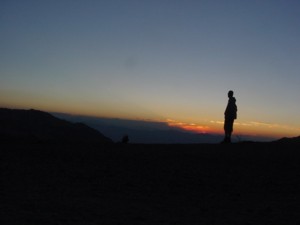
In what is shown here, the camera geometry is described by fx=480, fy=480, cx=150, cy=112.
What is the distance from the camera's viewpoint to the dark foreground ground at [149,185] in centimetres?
1099

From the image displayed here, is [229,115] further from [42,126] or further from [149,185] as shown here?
[42,126]

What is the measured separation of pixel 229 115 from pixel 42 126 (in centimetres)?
2347

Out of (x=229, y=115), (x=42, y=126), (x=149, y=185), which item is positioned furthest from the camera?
(x=42, y=126)

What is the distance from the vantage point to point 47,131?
4159cm

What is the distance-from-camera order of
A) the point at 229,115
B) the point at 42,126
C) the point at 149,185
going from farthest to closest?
the point at 42,126 → the point at 229,115 → the point at 149,185

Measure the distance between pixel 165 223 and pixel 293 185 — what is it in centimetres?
595

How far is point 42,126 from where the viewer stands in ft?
142

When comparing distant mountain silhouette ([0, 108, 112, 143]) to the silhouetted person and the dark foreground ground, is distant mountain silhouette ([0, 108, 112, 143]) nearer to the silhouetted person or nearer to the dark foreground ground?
the silhouetted person

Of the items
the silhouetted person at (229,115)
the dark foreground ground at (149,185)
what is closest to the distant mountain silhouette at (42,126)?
the silhouetted person at (229,115)

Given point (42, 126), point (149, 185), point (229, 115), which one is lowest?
point (149, 185)

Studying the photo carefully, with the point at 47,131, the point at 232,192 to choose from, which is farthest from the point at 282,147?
the point at 47,131

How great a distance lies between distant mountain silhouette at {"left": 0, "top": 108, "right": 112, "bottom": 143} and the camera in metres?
37.5

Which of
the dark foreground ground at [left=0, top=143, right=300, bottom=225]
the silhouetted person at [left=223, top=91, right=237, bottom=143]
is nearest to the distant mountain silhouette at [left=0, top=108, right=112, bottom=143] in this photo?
the silhouetted person at [left=223, top=91, right=237, bottom=143]

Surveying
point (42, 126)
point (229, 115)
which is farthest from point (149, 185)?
point (42, 126)
